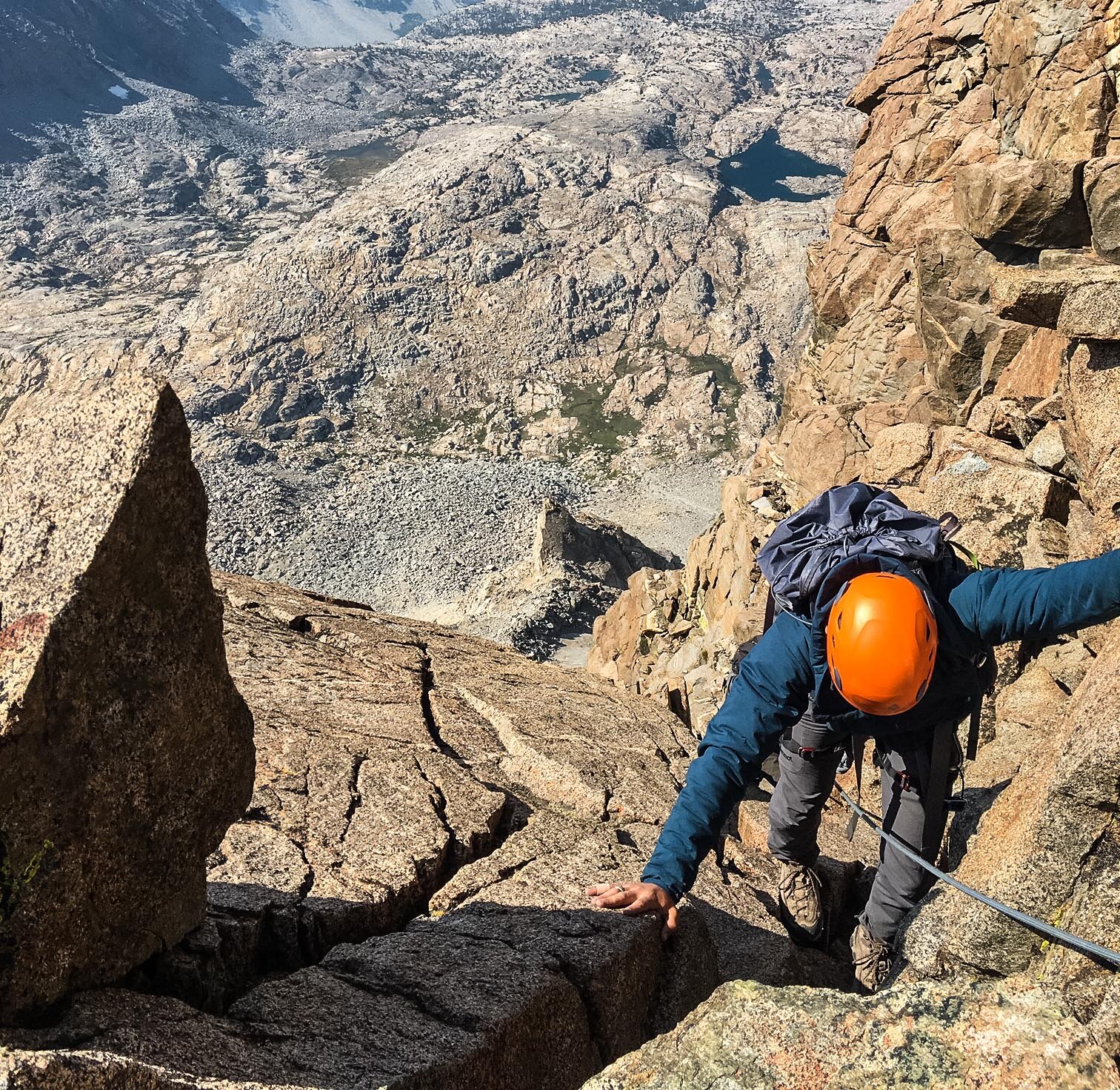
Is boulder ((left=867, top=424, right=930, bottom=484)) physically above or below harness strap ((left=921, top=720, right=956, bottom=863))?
above

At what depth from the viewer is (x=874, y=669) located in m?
5.30

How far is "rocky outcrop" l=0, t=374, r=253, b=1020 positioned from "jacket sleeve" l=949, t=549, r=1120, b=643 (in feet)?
17.2

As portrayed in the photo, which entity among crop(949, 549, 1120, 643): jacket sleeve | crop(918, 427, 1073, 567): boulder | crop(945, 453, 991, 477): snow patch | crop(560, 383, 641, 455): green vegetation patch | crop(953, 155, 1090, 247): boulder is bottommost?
crop(949, 549, 1120, 643): jacket sleeve

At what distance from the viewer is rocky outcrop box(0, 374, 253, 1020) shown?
4.26m

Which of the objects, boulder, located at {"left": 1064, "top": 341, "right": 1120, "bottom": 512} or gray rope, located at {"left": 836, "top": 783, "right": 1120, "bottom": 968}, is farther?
boulder, located at {"left": 1064, "top": 341, "right": 1120, "bottom": 512}

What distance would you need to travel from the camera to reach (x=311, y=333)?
580ft

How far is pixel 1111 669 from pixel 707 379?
158149mm

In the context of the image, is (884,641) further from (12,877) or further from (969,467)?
(969,467)

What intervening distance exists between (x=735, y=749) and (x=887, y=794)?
81.4 inches

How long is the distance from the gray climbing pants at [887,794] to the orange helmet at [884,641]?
1338 millimetres

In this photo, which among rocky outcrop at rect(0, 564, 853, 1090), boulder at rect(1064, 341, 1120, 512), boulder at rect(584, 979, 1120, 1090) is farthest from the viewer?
boulder at rect(1064, 341, 1120, 512)

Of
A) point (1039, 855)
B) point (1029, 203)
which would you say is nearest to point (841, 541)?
point (1039, 855)

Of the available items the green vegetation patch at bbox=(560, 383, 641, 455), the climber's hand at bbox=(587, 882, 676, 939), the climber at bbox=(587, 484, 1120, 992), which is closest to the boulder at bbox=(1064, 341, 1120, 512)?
the climber at bbox=(587, 484, 1120, 992)

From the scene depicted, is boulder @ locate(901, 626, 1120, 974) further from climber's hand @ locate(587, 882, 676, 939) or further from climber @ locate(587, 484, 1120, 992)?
climber's hand @ locate(587, 882, 676, 939)
